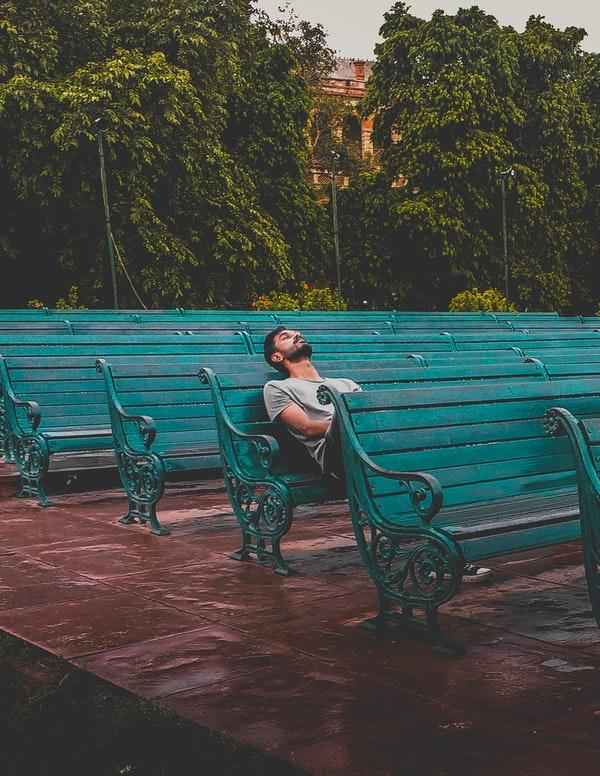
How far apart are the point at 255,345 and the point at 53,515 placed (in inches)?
113

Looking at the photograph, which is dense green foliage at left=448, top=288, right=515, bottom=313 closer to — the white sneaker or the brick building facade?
the white sneaker

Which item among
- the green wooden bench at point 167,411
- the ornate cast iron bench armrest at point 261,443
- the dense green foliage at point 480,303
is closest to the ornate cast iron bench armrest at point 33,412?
the green wooden bench at point 167,411

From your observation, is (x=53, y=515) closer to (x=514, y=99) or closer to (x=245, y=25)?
(x=245, y=25)

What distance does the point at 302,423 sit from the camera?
235 inches

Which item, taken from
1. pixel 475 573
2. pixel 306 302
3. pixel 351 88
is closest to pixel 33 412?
pixel 475 573

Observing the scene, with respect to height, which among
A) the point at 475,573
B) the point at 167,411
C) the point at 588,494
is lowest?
the point at 475,573

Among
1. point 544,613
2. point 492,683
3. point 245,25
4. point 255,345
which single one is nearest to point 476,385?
point 544,613

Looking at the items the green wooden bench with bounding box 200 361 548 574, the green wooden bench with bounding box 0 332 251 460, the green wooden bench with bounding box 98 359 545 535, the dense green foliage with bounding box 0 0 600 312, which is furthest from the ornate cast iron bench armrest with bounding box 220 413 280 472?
the dense green foliage with bounding box 0 0 600 312

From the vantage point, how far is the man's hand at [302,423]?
5.93 meters

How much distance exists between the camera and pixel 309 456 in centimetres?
615

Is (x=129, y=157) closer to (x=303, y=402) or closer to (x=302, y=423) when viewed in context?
(x=303, y=402)

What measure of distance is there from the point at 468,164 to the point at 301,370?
115 ft

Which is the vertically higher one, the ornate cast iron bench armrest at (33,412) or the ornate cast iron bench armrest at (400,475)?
the ornate cast iron bench armrest at (400,475)

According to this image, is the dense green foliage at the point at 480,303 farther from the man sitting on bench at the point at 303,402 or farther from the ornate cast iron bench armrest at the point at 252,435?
the ornate cast iron bench armrest at the point at 252,435
